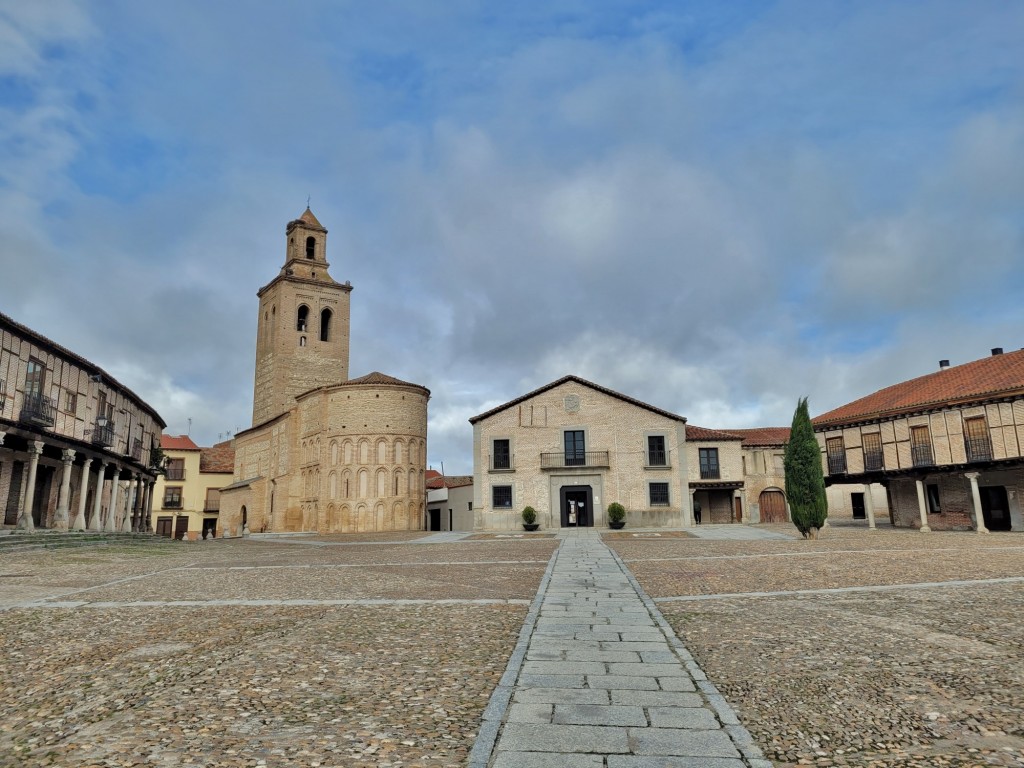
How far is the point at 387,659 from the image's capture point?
5602mm

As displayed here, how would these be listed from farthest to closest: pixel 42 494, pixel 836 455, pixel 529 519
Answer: pixel 529 519 < pixel 836 455 < pixel 42 494

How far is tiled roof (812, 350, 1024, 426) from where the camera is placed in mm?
28031

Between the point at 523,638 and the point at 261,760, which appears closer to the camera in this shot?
the point at 261,760

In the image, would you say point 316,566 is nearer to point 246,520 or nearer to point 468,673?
point 468,673

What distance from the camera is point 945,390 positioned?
30797 mm

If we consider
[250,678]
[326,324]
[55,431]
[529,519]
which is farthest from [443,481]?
[250,678]

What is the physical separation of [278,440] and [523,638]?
151 ft

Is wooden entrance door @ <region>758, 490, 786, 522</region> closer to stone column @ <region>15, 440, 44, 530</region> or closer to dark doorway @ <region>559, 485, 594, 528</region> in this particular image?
dark doorway @ <region>559, 485, 594, 528</region>

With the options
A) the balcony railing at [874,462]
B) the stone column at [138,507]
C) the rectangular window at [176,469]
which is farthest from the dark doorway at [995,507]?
the rectangular window at [176,469]

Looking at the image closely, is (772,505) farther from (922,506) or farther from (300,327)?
(300,327)

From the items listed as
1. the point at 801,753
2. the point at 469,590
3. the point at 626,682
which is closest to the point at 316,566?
the point at 469,590

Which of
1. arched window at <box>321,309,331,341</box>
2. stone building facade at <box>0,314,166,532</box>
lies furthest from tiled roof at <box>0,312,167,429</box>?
arched window at <box>321,309,331,341</box>

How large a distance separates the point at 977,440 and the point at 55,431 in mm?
38216

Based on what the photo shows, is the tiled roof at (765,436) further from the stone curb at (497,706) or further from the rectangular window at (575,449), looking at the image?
the stone curb at (497,706)
